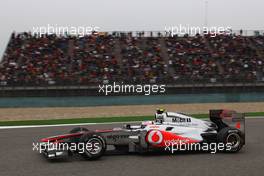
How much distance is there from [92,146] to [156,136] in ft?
4.61

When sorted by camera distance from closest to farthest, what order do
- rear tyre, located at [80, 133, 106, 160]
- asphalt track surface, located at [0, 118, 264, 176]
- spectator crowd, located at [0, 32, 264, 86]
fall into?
asphalt track surface, located at [0, 118, 264, 176] → rear tyre, located at [80, 133, 106, 160] → spectator crowd, located at [0, 32, 264, 86]

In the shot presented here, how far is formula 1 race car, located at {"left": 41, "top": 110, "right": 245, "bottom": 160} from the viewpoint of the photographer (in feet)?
27.4

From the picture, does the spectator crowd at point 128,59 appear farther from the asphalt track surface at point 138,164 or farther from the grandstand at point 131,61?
the asphalt track surface at point 138,164

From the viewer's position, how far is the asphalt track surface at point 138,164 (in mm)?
7344

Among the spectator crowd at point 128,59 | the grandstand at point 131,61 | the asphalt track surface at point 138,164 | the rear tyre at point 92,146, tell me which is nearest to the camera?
the asphalt track surface at point 138,164

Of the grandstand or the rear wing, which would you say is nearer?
the rear wing

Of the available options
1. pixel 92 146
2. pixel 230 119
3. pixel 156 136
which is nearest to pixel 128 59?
pixel 230 119

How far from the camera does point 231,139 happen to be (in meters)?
9.10

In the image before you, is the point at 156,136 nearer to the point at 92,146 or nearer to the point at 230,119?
the point at 92,146

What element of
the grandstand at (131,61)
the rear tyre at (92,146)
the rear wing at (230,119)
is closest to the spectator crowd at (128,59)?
the grandstand at (131,61)

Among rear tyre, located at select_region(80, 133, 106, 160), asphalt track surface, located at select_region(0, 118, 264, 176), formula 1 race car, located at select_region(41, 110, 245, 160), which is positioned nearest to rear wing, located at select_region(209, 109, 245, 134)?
formula 1 race car, located at select_region(41, 110, 245, 160)

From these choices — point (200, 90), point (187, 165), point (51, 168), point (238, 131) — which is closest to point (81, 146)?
point (51, 168)

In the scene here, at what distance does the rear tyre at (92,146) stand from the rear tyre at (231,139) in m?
2.69

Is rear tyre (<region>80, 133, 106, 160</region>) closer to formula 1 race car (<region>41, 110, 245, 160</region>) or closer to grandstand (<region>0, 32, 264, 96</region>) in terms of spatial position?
formula 1 race car (<region>41, 110, 245, 160</region>)
